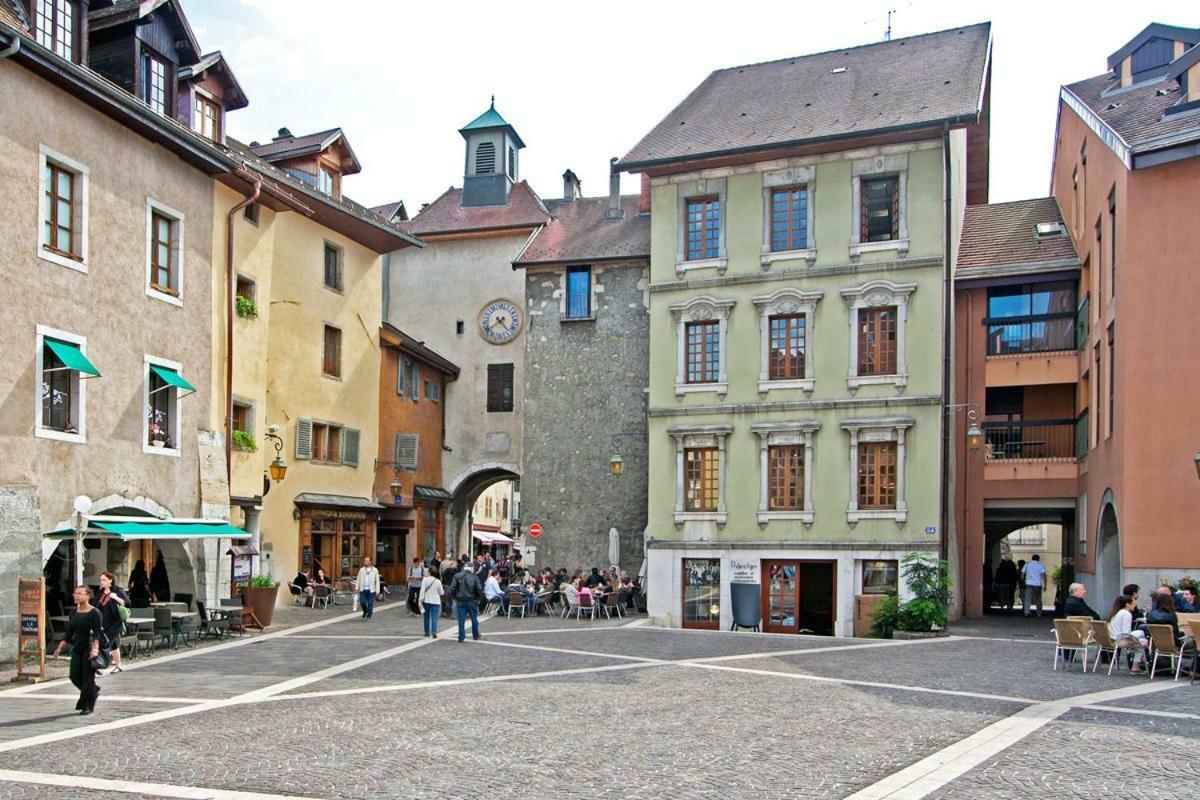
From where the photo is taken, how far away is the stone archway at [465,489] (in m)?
40.9

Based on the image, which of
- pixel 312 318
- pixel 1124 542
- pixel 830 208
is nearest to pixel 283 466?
pixel 312 318

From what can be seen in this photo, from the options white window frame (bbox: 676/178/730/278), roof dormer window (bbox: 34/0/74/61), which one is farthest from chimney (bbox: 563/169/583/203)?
roof dormer window (bbox: 34/0/74/61)

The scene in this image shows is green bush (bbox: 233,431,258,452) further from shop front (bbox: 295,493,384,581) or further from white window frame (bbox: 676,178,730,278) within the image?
white window frame (bbox: 676,178,730,278)

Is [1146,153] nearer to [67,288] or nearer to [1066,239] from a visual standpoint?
[1066,239]

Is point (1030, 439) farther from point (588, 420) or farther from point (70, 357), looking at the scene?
point (70, 357)

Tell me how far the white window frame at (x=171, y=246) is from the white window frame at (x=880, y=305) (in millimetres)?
15077

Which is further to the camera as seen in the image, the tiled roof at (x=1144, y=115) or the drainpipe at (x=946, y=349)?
the drainpipe at (x=946, y=349)

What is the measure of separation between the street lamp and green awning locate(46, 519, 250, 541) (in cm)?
632

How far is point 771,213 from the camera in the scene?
102 ft

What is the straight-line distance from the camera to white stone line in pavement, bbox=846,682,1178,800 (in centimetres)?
964

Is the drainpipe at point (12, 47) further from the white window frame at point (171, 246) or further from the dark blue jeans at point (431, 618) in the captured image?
the dark blue jeans at point (431, 618)

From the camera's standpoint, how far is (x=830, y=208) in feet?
99.8

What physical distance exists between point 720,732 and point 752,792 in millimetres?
2715

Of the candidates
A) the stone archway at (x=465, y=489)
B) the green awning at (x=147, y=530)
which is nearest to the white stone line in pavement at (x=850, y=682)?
the green awning at (x=147, y=530)
